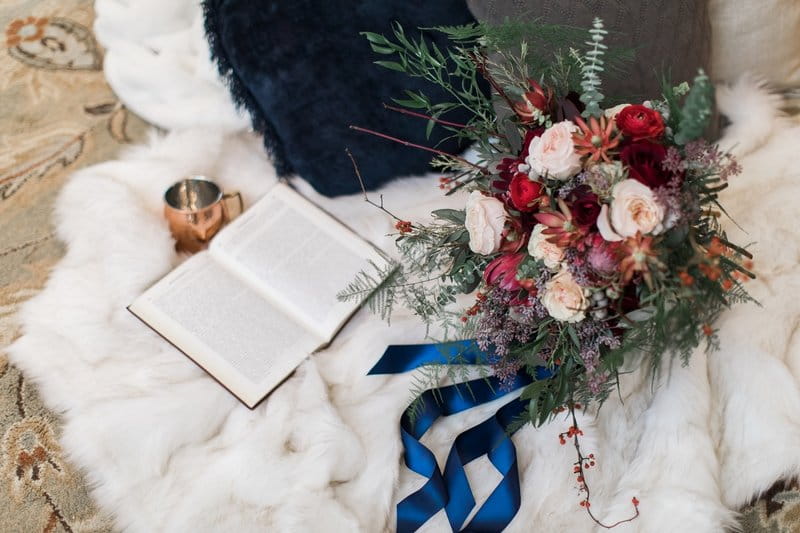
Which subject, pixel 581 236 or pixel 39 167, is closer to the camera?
pixel 581 236

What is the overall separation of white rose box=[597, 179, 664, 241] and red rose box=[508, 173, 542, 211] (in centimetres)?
10

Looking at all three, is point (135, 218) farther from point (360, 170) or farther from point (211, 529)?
point (211, 529)

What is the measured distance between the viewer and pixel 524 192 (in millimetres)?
782

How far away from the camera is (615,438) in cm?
95

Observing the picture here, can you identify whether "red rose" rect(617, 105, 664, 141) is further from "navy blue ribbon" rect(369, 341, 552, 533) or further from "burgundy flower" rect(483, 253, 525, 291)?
"navy blue ribbon" rect(369, 341, 552, 533)

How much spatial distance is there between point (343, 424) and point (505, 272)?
31 cm

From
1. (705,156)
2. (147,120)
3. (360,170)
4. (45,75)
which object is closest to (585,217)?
(705,156)

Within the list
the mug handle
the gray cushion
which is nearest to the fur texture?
the mug handle

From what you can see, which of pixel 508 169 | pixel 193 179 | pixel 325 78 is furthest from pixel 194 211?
pixel 508 169

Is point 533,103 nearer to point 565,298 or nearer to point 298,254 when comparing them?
point 565,298

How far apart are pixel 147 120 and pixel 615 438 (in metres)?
0.98

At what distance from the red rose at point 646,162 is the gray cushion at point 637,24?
286 mm

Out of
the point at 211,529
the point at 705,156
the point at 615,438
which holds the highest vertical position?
the point at 705,156

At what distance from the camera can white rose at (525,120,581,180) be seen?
0.74 meters
